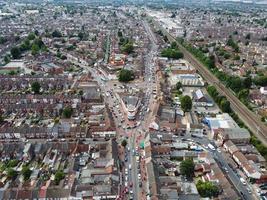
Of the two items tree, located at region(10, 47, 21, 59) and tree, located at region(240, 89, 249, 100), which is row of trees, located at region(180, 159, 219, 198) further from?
tree, located at region(10, 47, 21, 59)

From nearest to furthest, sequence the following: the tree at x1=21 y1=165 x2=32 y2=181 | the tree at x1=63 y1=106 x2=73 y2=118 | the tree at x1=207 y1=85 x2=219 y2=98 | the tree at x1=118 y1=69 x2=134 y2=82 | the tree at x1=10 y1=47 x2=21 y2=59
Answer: the tree at x1=21 y1=165 x2=32 y2=181
the tree at x1=63 y1=106 x2=73 y2=118
the tree at x1=207 y1=85 x2=219 y2=98
the tree at x1=118 y1=69 x2=134 y2=82
the tree at x1=10 y1=47 x2=21 y2=59

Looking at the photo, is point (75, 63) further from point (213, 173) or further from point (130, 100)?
point (213, 173)

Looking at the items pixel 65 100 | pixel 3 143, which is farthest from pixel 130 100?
pixel 3 143

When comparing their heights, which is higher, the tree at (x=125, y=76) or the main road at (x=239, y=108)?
the tree at (x=125, y=76)

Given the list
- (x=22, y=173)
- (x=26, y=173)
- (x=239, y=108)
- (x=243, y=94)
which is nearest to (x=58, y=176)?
(x=26, y=173)

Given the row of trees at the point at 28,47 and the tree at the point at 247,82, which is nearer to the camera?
the tree at the point at 247,82

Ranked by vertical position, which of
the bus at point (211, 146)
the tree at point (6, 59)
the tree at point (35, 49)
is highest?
the tree at point (35, 49)

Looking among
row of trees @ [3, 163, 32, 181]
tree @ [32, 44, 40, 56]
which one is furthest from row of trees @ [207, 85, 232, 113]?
tree @ [32, 44, 40, 56]

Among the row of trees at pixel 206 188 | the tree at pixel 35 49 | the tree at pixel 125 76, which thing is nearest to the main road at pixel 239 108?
the row of trees at pixel 206 188

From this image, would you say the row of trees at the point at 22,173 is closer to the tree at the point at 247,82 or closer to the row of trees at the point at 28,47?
the tree at the point at 247,82
